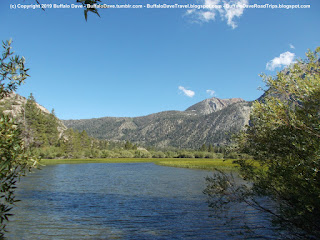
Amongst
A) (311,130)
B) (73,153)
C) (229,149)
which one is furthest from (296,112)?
(73,153)

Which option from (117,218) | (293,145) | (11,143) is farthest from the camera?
(117,218)

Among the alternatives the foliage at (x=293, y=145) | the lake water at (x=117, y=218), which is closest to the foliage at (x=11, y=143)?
the foliage at (x=293, y=145)

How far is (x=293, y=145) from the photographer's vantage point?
11.0m

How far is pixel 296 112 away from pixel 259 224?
13519mm

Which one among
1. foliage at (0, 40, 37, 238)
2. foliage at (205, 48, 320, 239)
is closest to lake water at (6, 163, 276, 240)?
foliage at (205, 48, 320, 239)

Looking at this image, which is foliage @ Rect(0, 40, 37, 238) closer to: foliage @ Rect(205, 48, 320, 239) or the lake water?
foliage @ Rect(205, 48, 320, 239)

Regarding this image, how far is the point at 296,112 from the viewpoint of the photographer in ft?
35.7

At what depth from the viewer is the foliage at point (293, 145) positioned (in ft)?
31.5

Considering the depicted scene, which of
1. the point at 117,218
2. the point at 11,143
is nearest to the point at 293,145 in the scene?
the point at 11,143

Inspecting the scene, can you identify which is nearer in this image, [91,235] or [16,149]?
[16,149]

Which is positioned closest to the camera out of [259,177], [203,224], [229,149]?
[259,177]

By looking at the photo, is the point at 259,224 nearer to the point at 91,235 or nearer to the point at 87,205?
the point at 91,235

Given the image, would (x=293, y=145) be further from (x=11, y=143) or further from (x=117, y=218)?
(x=117, y=218)

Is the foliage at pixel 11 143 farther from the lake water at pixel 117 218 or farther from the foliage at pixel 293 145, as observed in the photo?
the lake water at pixel 117 218
